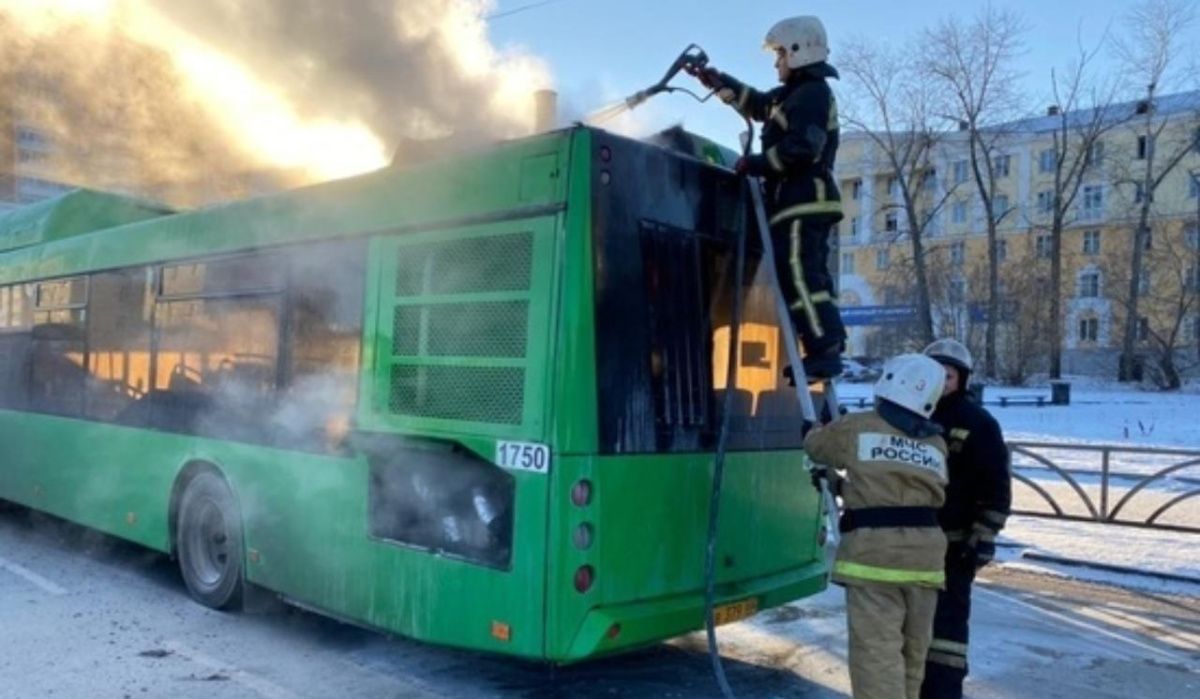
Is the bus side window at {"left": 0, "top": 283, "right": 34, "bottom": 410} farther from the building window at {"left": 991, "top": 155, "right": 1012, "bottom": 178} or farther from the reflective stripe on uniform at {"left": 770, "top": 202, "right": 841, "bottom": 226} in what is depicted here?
the building window at {"left": 991, "top": 155, "right": 1012, "bottom": 178}

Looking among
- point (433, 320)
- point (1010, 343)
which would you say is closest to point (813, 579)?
point (433, 320)

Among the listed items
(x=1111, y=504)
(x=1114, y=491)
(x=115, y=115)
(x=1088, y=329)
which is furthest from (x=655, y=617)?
(x=1088, y=329)

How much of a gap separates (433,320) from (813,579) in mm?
2628

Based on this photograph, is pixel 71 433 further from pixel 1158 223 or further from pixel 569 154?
pixel 1158 223

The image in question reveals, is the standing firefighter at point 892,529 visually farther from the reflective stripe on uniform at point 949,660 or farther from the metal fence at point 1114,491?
the metal fence at point 1114,491

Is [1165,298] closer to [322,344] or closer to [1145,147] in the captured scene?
[1145,147]

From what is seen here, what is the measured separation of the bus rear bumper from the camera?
13.6 ft

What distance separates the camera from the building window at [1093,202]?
56750 mm

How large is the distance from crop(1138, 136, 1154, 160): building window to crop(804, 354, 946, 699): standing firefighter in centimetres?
4865

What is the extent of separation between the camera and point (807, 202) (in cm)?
469

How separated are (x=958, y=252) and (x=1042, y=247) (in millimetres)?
5996

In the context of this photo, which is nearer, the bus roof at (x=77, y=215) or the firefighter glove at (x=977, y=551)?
the firefighter glove at (x=977, y=551)

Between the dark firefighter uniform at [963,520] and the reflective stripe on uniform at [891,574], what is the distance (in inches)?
26.3

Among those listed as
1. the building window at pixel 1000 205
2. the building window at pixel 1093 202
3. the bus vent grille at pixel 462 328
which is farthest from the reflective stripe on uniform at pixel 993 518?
the building window at pixel 1093 202
